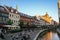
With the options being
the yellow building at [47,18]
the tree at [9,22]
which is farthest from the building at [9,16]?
the yellow building at [47,18]

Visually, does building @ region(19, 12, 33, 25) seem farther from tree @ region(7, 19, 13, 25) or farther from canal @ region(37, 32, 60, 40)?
canal @ region(37, 32, 60, 40)

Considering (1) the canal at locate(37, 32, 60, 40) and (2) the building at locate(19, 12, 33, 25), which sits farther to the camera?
(1) the canal at locate(37, 32, 60, 40)

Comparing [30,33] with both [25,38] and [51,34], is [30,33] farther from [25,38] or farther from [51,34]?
[51,34]

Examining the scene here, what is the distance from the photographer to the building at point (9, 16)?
84.4 inches

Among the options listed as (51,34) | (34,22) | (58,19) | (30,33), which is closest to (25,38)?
(30,33)

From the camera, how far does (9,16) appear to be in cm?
219

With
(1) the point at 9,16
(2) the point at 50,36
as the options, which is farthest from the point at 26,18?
(2) the point at 50,36

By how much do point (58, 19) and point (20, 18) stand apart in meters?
0.62

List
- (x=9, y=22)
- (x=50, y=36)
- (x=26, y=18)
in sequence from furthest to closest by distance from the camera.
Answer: (x=50, y=36) < (x=26, y=18) < (x=9, y=22)

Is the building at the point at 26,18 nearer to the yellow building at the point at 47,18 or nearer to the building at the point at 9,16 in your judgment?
the building at the point at 9,16

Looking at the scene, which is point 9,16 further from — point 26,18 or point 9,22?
point 26,18

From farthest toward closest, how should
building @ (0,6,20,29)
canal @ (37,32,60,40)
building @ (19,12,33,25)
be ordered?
canal @ (37,32,60,40), building @ (19,12,33,25), building @ (0,6,20,29)

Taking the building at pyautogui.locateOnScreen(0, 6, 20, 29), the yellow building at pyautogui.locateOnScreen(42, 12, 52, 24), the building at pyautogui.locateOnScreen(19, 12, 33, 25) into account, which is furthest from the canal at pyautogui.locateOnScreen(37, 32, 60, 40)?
the building at pyautogui.locateOnScreen(0, 6, 20, 29)

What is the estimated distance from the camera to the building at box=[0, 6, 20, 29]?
2.14 m
